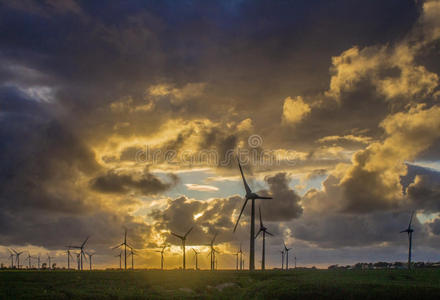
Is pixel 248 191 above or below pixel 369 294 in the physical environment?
above

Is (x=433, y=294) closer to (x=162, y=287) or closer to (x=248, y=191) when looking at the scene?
(x=162, y=287)

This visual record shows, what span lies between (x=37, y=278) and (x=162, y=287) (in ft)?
126

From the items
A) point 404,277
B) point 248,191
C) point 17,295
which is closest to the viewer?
point 17,295

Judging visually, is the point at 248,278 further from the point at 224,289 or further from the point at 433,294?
the point at 433,294

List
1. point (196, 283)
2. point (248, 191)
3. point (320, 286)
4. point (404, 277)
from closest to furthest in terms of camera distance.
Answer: point (320, 286) → point (196, 283) → point (404, 277) → point (248, 191)

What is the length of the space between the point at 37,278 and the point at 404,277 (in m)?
99.0

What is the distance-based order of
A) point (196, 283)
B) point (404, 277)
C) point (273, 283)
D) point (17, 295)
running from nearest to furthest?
point (17, 295), point (273, 283), point (196, 283), point (404, 277)

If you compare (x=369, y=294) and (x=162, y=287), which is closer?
(x=369, y=294)

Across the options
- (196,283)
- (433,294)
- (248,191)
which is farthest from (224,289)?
(248,191)

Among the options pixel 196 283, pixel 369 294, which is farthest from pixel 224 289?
pixel 369 294

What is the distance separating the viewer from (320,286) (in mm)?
98438

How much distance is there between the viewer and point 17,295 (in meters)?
91.6

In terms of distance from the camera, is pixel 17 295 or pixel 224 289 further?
pixel 224 289

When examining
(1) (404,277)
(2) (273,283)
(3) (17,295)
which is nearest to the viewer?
(3) (17,295)
